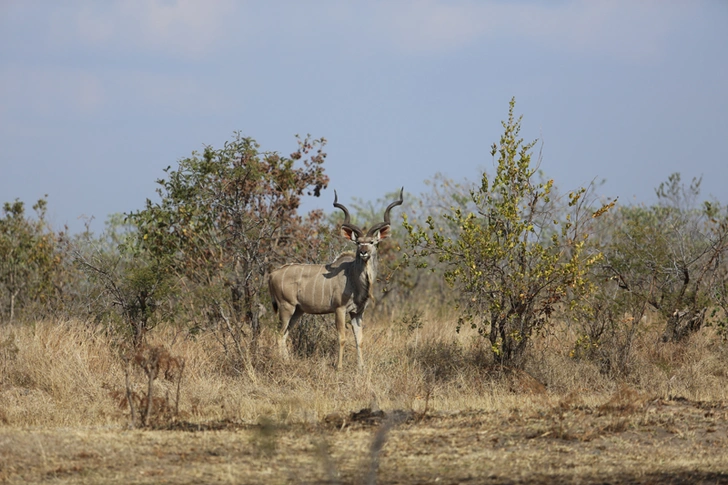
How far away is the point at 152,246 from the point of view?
13.9 meters

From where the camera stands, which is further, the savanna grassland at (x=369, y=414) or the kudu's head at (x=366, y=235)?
the kudu's head at (x=366, y=235)

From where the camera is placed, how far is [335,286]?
1231 cm

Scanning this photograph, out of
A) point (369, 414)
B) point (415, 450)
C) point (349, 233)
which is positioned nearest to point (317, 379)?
point (369, 414)

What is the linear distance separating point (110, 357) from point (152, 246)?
108 inches

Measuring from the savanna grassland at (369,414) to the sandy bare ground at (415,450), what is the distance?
0.02m

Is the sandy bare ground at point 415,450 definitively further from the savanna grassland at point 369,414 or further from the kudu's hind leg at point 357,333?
the kudu's hind leg at point 357,333

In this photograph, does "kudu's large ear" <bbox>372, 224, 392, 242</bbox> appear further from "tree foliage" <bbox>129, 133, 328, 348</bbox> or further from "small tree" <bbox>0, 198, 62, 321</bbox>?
"small tree" <bbox>0, 198, 62, 321</bbox>

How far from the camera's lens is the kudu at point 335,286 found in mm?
12234

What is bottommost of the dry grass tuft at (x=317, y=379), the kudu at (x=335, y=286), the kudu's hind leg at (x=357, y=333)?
the dry grass tuft at (x=317, y=379)

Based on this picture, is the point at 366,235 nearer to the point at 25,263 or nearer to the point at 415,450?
the point at 415,450

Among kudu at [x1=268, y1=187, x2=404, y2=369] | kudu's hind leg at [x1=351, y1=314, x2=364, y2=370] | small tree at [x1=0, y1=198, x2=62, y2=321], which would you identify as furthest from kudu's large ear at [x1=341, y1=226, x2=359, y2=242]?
Answer: small tree at [x1=0, y1=198, x2=62, y2=321]

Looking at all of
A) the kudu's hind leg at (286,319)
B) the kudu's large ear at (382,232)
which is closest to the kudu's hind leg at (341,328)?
the kudu's hind leg at (286,319)

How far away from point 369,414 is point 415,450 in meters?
1.34

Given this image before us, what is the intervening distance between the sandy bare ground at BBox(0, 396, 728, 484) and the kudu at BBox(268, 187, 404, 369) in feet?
11.6
